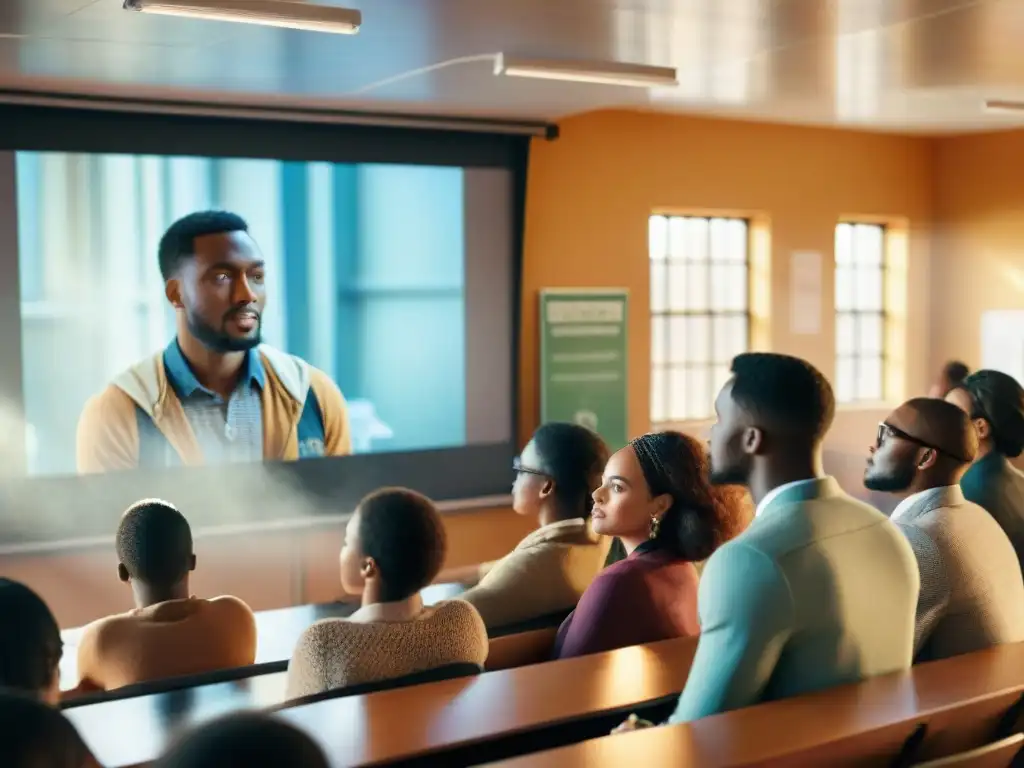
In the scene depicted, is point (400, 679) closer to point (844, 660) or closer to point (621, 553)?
point (844, 660)

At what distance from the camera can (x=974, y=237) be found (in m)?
8.88

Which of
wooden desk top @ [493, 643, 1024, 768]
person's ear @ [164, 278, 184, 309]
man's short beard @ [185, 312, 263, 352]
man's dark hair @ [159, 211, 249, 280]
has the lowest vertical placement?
wooden desk top @ [493, 643, 1024, 768]

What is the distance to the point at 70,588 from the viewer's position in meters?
5.82

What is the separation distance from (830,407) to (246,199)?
432 centimetres

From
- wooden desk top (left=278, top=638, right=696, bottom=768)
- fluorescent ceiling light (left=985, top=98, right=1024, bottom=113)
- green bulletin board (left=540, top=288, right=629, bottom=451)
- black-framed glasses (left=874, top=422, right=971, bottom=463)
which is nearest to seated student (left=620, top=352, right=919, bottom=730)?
wooden desk top (left=278, top=638, right=696, bottom=768)

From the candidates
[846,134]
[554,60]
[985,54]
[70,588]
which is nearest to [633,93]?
[554,60]

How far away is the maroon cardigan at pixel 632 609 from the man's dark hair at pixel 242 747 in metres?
2.06

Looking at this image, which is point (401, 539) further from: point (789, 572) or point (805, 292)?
point (805, 292)

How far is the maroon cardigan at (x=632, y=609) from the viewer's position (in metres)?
3.12

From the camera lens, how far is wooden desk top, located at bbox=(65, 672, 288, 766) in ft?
7.11

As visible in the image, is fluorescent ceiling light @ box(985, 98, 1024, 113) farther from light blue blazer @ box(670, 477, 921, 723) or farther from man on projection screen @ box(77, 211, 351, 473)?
light blue blazer @ box(670, 477, 921, 723)

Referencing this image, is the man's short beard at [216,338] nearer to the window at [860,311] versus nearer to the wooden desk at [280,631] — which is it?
the wooden desk at [280,631]

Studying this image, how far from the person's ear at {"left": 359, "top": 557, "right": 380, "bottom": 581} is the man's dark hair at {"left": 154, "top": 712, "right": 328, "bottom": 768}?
5.20ft

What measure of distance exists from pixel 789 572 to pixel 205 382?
14.5 ft
